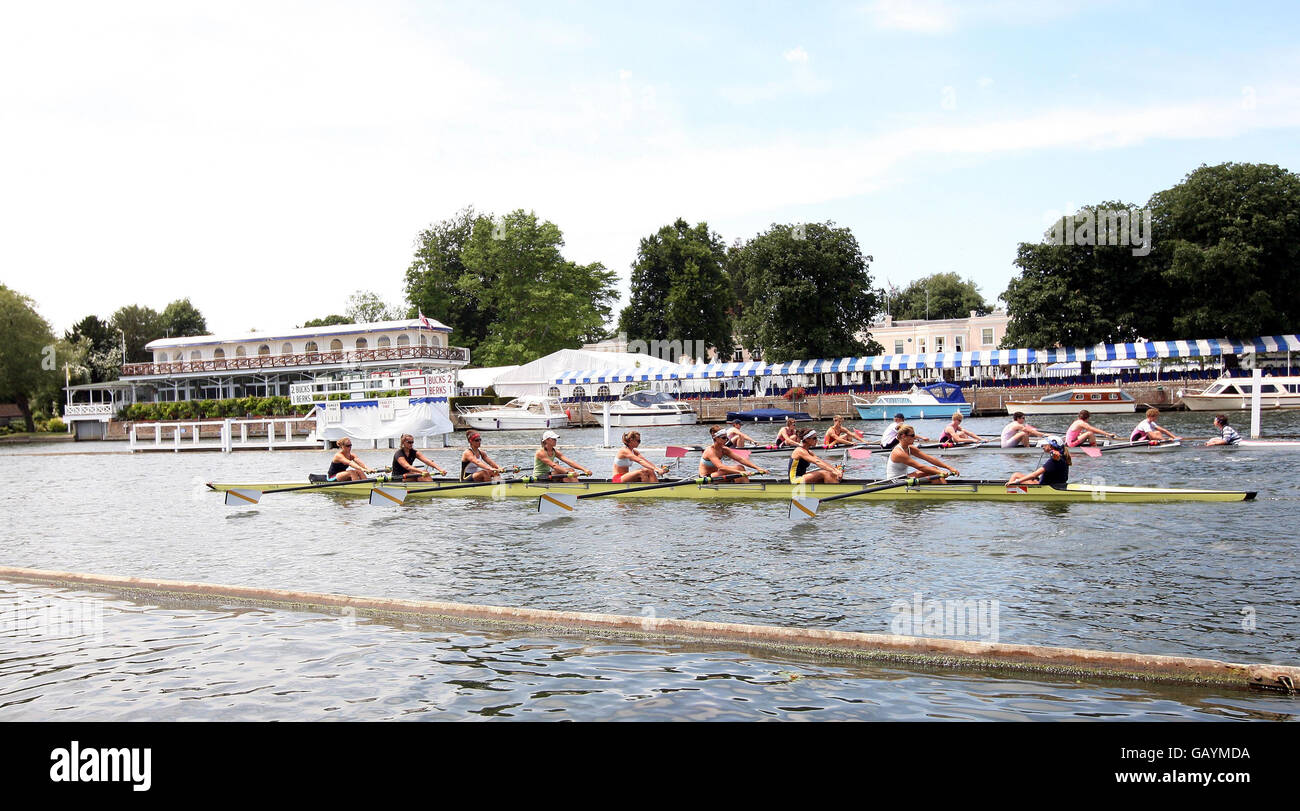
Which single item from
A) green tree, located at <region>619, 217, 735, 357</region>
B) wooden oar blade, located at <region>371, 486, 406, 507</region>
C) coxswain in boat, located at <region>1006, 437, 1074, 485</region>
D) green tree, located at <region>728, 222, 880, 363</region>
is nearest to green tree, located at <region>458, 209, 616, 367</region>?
green tree, located at <region>619, 217, 735, 357</region>

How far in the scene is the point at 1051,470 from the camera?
18.7 metres

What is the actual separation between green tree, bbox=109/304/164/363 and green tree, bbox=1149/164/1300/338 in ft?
351

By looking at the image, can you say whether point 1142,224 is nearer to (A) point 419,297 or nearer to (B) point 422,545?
(B) point 422,545

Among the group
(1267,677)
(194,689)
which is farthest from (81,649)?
(1267,677)

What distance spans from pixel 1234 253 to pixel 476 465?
56.6 metres

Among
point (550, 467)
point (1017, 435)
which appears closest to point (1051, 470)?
point (550, 467)

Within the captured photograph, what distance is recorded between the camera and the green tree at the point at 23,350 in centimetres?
8594

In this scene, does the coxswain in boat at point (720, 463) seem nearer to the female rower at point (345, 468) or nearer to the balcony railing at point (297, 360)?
the female rower at point (345, 468)

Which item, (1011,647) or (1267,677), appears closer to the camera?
(1267,677)

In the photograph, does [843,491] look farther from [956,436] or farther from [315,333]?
[315,333]
